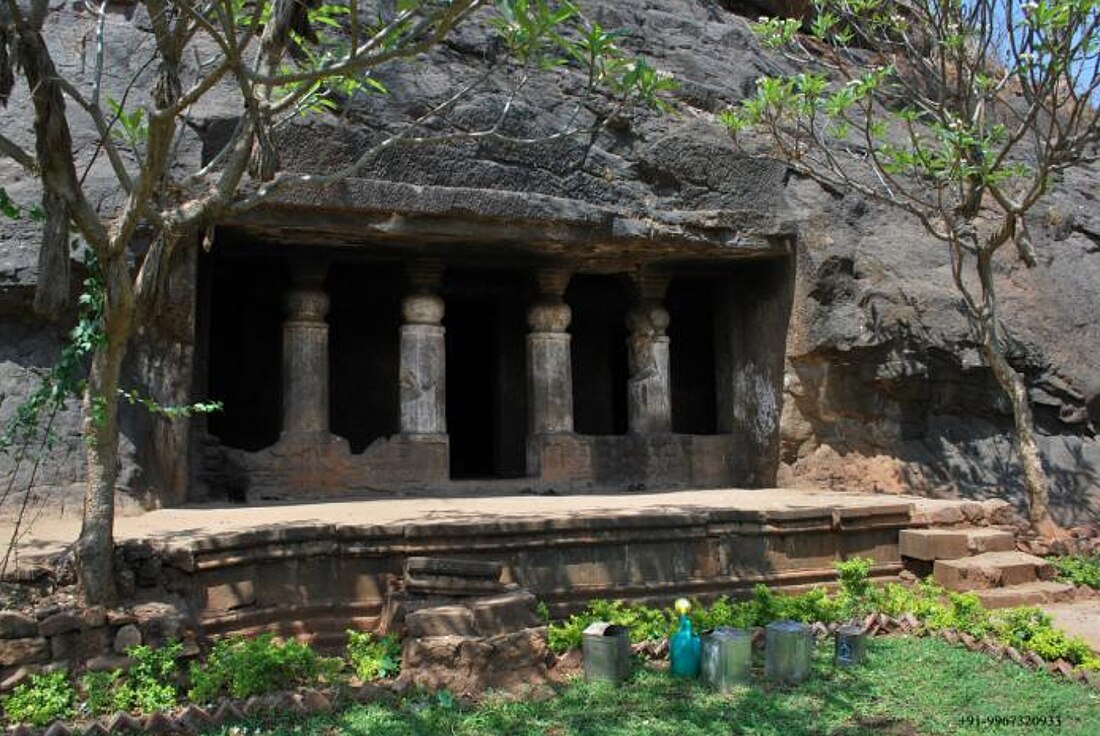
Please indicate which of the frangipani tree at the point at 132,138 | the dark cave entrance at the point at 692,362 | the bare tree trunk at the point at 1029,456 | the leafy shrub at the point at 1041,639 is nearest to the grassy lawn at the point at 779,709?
the leafy shrub at the point at 1041,639

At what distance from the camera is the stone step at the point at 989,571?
6.71m

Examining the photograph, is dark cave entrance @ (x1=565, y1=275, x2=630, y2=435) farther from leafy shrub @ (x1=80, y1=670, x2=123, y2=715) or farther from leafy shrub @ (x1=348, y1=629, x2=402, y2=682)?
leafy shrub @ (x1=80, y1=670, x2=123, y2=715)

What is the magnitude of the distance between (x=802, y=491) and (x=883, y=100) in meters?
5.39

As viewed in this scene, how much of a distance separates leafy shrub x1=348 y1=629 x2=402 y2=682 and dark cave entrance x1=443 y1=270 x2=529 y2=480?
16.7ft

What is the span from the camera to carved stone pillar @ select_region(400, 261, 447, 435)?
28.3 feet

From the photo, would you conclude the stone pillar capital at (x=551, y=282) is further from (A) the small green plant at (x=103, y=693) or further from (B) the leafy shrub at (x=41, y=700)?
(B) the leafy shrub at (x=41, y=700)

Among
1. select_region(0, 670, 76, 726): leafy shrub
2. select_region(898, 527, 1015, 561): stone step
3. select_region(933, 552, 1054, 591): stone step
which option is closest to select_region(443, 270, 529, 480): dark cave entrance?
select_region(898, 527, 1015, 561): stone step

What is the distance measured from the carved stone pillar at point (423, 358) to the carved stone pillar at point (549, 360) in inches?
36.5

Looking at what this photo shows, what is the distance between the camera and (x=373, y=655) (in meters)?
5.09

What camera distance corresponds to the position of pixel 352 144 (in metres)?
7.77

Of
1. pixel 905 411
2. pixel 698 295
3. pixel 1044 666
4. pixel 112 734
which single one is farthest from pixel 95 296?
pixel 698 295

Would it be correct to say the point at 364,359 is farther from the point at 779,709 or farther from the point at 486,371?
the point at 779,709

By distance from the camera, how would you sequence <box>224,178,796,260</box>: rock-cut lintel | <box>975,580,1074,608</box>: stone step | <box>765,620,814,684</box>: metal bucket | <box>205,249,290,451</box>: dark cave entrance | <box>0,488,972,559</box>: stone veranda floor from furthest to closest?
1. <box>205,249,290,451</box>: dark cave entrance
2. <box>224,178,796,260</box>: rock-cut lintel
3. <box>975,580,1074,608</box>: stone step
4. <box>0,488,972,559</box>: stone veranda floor
5. <box>765,620,814,684</box>: metal bucket

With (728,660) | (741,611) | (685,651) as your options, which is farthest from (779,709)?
(741,611)
